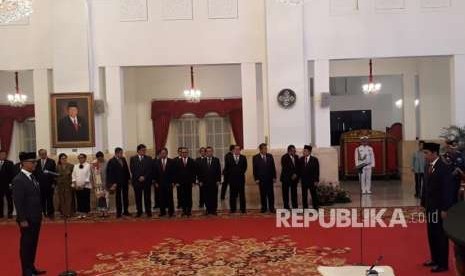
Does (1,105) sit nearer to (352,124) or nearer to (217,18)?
(217,18)

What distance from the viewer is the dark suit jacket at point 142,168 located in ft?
34.6

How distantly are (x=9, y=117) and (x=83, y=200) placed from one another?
728 centimetres

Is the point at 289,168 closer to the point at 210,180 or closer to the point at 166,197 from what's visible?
the point at 210,180

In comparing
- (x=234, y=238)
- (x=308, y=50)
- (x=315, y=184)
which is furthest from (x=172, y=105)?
(x=234, y=238)

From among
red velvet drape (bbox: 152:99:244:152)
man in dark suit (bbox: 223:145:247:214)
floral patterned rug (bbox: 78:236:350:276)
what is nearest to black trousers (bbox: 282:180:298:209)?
man in dark suit (bbox: 223:145:247:214)

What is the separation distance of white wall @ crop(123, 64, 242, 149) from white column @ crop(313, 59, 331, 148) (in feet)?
16.5

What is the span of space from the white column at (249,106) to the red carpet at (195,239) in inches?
116

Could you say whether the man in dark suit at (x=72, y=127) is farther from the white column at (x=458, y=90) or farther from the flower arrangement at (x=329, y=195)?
the white column at (x=458, y=90)

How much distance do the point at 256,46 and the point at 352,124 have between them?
8738mm

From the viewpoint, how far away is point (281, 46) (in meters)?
11.9

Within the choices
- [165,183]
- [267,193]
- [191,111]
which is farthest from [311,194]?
[191,111]

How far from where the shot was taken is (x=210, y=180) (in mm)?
10680


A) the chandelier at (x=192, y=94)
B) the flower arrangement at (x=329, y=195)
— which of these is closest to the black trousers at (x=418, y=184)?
the flower arrangement at (x=329, y=195)

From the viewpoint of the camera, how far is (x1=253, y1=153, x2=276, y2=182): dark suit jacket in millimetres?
10656
